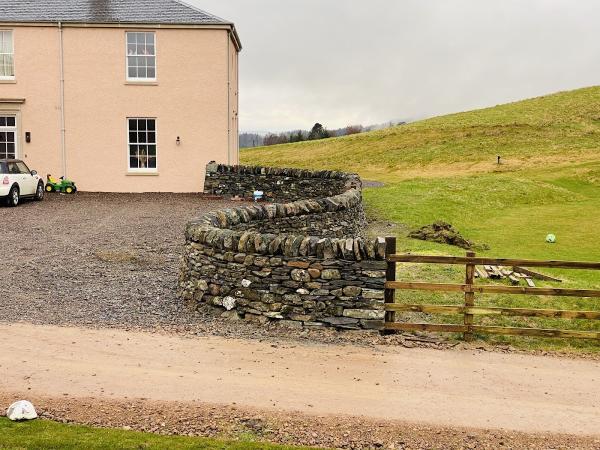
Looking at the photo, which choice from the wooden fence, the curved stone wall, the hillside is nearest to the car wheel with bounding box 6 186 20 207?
the curved stone wall

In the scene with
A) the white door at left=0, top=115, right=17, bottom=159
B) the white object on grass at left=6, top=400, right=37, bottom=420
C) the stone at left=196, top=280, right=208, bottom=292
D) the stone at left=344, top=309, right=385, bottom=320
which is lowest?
the white object on grass at left=6, top=400, right=37, bottom=420

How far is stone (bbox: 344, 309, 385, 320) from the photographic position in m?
10.2

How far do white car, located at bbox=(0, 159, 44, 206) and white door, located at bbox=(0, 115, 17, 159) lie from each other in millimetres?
4720

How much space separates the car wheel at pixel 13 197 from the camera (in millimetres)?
22891

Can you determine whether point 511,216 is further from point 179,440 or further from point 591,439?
point 179,440

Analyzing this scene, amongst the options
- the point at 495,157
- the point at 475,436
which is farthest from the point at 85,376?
the point at 495,157

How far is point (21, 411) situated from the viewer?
6758mm

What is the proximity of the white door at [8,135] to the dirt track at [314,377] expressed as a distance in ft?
68.9

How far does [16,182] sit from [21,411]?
60.3 feet

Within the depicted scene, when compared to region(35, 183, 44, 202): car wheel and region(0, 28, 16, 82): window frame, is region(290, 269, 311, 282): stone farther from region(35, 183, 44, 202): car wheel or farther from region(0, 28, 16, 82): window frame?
region(0, 28, 16, 82): window frame

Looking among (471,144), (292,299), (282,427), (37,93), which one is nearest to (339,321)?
(292,299)

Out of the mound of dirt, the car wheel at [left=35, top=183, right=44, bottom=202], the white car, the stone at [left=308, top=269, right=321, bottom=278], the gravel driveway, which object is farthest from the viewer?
the car wheel at [left=35, top=183, right=44, bottom=202]

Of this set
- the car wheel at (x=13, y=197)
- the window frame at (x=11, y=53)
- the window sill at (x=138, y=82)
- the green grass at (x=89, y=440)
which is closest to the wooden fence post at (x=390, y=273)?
the green grass at (x=89, y=440)

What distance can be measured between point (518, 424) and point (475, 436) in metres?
0.67
